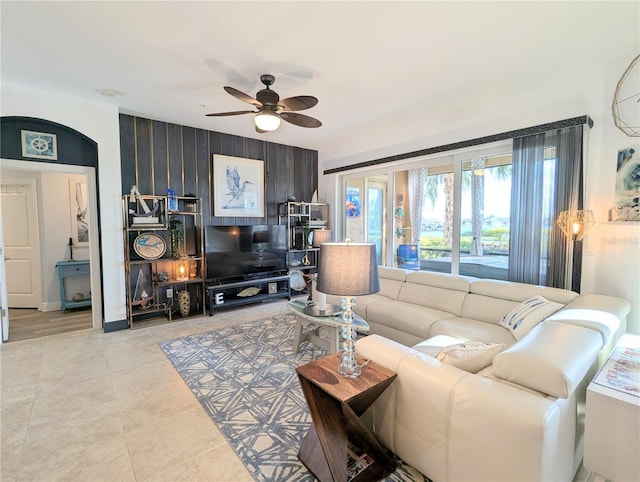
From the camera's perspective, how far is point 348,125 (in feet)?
15.5

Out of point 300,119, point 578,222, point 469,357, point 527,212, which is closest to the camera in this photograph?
point 469,357

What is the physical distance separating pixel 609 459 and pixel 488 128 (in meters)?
3.42

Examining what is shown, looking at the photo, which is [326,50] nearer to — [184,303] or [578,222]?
[578,222]

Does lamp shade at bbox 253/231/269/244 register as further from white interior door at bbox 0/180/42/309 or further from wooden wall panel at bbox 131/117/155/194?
white interior door at bbox 0/180/42/309

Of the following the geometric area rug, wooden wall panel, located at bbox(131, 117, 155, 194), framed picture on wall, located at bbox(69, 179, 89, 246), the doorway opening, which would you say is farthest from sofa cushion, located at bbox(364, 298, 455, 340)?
framed picture on wall, located at bbox(69, 179, 89, 246)

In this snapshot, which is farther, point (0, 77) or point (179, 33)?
point (0, 77)

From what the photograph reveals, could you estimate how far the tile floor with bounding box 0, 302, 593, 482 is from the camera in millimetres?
1754

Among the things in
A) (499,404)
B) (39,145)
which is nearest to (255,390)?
(499,404)

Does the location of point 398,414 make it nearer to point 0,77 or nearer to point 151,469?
point 151,469

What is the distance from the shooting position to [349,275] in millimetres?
1620

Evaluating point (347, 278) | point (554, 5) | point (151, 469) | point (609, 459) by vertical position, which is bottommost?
point (151, 469)

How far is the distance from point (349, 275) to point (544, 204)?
9.36ft

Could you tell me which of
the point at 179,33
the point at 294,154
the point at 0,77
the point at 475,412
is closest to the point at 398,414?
the point at 475,412

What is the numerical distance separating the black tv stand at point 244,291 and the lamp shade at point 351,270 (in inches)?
138
